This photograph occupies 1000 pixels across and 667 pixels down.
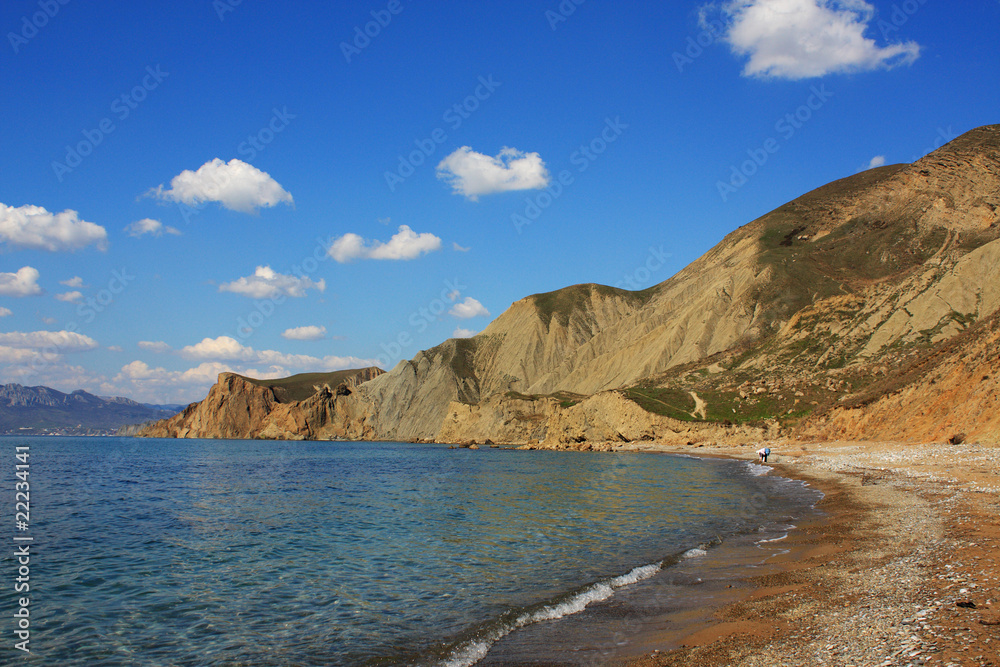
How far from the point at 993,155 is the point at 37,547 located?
12367 cm

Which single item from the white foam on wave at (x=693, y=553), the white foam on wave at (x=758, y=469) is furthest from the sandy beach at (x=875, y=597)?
the white foam on wave at (x=758, y=469)

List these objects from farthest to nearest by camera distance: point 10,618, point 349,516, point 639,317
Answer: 1. point 639,317
2. point 349,516
3. point 10,618

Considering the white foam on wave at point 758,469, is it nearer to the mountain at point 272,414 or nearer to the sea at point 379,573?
the sea at point 379,573

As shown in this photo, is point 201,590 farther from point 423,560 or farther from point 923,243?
point 923,243

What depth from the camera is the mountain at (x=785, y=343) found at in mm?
59562

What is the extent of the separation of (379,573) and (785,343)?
78135 millimetres

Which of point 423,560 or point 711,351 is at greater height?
point 711,351

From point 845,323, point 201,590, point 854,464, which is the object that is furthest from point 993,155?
point 201,590

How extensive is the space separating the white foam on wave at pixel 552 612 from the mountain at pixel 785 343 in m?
31.8

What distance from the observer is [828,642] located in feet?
28.0

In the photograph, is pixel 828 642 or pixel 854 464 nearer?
pixel 828 642

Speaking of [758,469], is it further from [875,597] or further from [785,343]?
[785,343]

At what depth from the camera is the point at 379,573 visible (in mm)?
15992

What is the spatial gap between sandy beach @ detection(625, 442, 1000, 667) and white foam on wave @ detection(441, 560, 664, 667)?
2.52m
